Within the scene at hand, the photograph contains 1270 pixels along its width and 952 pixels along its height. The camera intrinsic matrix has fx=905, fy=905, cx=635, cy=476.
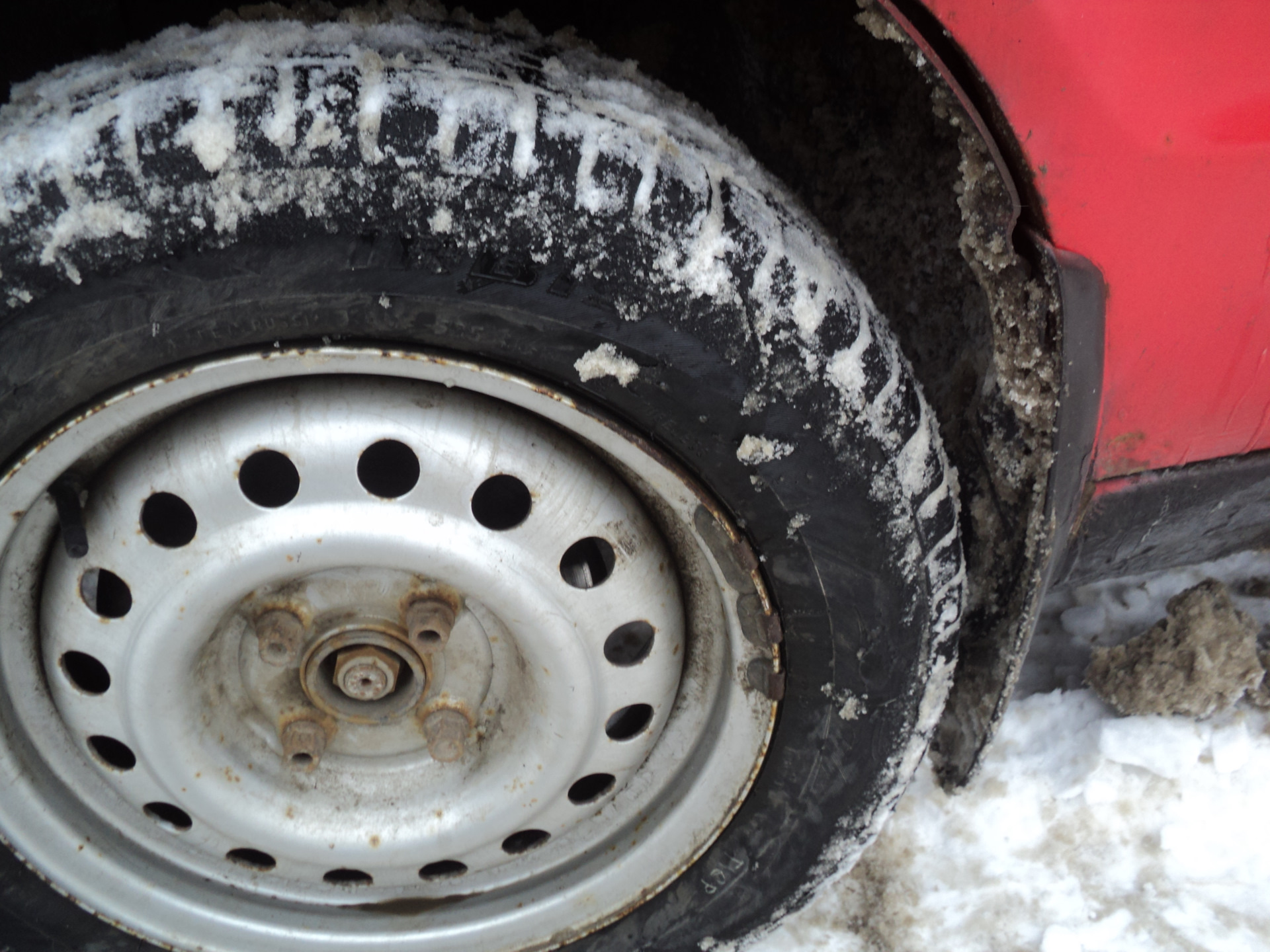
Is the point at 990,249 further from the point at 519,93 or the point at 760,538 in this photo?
the point at 519,93

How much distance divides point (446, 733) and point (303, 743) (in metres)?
0.21

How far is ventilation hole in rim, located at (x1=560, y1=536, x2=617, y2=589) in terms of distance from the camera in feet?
4.12

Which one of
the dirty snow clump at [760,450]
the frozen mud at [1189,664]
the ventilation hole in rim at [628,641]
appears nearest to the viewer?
the dirty snow clump at [760,450]

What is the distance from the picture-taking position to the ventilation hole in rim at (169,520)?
1.19 metres

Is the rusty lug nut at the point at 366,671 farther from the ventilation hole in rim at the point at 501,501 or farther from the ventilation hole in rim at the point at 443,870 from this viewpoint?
the ventilation hole in rim at the point at 443,870

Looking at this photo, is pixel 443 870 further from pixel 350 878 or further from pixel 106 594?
pixel 106 594

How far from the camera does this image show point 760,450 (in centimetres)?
107

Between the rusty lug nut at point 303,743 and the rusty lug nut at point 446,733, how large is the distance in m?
0.16

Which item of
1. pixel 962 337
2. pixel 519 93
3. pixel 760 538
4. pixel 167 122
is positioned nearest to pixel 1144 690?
pixel 962 337

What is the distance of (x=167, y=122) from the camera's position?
91cm

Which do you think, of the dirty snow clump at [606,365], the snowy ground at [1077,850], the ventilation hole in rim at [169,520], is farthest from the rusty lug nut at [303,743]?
the snowy ground at [1077,850]

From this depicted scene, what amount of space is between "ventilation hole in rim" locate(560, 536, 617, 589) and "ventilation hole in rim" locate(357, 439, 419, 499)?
233 mm

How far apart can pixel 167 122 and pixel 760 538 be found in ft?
2.63

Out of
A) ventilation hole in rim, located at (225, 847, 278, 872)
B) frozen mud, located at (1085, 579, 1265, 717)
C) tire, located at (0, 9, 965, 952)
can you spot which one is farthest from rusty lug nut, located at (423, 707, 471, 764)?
frozen mud, located at (1085, 579, 1265, 717)
